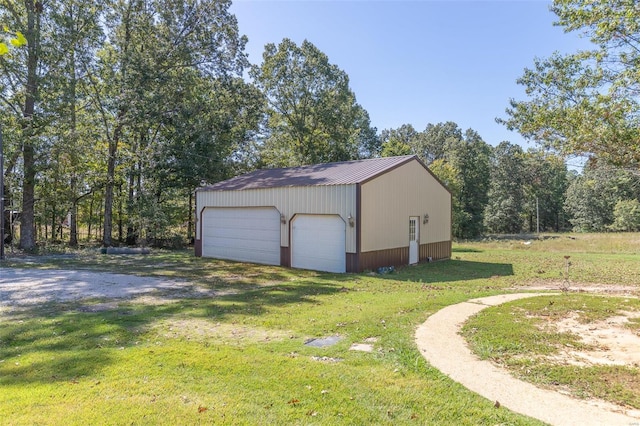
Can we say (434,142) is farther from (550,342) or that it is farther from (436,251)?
(550,342)

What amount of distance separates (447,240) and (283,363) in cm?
1458

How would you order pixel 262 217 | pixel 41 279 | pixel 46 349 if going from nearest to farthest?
1. pixel 46 349
2. pixel 41 279
3. pixel 262 217

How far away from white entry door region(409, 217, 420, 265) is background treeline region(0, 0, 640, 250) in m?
4.74

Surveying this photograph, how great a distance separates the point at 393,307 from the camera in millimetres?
7449

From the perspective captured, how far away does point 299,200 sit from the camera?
13.7 meters

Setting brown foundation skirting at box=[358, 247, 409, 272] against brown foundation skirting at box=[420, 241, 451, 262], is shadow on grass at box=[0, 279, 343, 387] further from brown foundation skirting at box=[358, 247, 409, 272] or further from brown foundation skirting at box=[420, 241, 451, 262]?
brown foundation skirting at box=[420, 241, 451, 262]

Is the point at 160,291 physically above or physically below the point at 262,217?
below

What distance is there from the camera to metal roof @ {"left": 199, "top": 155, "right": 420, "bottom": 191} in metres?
Result: 13.4

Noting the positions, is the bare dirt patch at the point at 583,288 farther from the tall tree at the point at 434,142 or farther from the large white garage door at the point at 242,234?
the tall tree at the point at 434,142

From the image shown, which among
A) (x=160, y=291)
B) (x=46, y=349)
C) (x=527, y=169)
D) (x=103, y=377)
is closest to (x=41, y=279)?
(x=160, y=291)

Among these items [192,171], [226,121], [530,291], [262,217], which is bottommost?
[530,291]

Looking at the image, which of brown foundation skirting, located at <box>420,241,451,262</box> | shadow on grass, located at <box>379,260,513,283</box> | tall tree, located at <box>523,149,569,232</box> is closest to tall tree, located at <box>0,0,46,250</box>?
shadow on grass, located at <box>379,260,513,283</box>

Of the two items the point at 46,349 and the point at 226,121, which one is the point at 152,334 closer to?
the point at 46,349

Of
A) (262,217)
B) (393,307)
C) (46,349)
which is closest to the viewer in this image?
(46,349)
